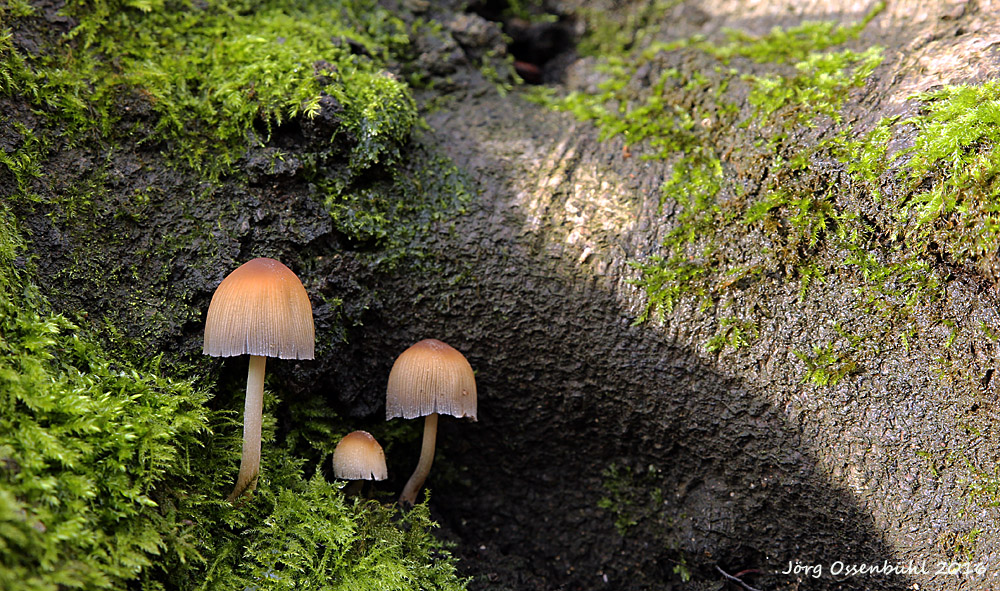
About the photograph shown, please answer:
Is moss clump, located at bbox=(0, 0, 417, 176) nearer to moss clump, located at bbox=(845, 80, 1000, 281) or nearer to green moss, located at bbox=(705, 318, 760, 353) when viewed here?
green moss, located at bbox=(705, 318, 760, 353)

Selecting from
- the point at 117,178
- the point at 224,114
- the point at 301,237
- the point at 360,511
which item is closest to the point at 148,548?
the point at 360,511

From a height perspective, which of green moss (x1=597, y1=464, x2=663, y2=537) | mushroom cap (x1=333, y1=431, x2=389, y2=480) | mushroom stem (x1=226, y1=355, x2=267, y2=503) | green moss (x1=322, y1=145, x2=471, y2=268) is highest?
green moss (x1=322, y1=145, x2=471, y2=268)

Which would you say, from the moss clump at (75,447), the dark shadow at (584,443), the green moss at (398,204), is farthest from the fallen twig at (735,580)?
the moss clump at (75,447)

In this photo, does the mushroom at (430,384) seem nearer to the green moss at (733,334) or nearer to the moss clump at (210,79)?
the moss clump at (210,79)

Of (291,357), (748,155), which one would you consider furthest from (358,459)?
(748,155)

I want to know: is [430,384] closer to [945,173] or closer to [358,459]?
[358,459]

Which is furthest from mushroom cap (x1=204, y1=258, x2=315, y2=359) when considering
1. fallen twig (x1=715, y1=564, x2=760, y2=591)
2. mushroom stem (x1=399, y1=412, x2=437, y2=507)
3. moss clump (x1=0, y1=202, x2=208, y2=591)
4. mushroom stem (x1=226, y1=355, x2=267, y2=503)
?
fallen twig (x1=715, y1=564, x2=760, y2=591)

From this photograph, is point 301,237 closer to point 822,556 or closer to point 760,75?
point 760,75

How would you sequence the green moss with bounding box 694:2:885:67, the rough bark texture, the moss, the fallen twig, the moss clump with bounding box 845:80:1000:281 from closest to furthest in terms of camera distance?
the moss clump with bounding box 845:80:1000:281 < the rough bark texture < the moss < the fallen twig < the green moss with bounding box 694:2:885:67
